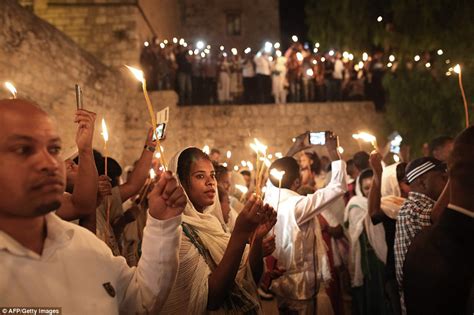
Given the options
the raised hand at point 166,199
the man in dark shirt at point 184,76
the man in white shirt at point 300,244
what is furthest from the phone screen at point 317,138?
the man in dark shirt at point 184,76

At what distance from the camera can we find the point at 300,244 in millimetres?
3391

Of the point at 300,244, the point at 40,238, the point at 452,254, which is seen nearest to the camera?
the point at 40,238

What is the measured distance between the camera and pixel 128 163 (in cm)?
1223

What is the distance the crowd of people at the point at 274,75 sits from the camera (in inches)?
531

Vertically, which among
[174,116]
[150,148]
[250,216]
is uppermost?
[174,116]

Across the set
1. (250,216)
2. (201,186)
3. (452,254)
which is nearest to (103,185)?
(201,186)

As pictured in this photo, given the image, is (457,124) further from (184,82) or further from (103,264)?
(103,264)

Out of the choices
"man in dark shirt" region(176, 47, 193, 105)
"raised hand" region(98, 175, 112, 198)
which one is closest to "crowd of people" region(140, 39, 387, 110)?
"man in dark shirt" region(176, 47, 193, 105)

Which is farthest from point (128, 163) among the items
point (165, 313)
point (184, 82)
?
point (165, 313)

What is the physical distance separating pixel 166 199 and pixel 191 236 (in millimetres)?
698

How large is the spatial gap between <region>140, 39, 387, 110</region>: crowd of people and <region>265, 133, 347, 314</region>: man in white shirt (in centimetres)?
1037

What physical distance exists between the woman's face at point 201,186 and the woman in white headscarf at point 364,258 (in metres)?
2.26

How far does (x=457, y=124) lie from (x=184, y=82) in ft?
28.0

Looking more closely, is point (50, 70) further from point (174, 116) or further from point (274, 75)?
point (274, 75)
